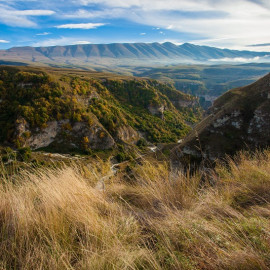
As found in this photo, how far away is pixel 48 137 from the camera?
64625 millimetres

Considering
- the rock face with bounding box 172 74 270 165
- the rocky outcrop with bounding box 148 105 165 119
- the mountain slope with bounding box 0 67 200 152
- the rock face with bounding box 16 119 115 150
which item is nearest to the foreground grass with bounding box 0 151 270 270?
the rock face with bounding box 172 74 270 165

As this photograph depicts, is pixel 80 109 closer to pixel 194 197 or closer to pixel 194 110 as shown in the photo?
pixel 194 197

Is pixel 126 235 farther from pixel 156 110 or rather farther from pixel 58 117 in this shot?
pixel 156 110

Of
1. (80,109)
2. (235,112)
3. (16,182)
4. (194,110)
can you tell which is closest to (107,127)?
(80,109)

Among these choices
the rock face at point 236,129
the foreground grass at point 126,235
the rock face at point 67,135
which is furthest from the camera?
the rock face at point 67,135

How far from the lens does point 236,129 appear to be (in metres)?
33.7

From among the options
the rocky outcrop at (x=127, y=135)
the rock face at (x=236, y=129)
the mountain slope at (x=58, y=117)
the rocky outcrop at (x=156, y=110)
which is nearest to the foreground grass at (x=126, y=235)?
the rock face at (x=236, y=129)


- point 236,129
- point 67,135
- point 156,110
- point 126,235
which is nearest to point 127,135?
point 67,135

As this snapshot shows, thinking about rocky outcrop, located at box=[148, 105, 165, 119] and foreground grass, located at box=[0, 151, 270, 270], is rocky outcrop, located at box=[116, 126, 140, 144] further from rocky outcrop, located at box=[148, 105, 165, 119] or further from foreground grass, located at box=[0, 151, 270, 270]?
foreground grass, located at box=[0, 151, 270, 270]

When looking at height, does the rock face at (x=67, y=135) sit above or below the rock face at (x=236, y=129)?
below

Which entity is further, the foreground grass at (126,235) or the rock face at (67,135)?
the rock face at (67,135)

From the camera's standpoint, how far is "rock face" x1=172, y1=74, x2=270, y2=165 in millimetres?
30844

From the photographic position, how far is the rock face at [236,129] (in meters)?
30.8

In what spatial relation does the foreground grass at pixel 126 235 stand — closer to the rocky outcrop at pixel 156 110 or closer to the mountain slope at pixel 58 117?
the mountain slope at pixel 58 117
